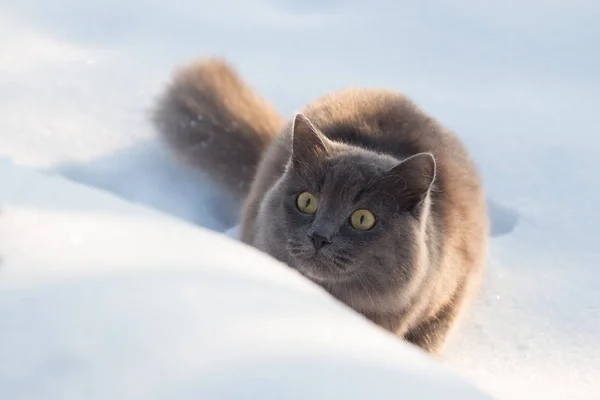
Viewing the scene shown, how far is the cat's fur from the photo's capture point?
174 cm

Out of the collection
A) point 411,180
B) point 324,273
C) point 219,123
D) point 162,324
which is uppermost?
point 162,324

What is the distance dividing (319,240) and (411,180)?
276mm

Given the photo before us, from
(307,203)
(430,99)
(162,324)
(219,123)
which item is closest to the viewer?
(162,324)

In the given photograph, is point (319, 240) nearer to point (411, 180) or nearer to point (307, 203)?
point (307, 203)

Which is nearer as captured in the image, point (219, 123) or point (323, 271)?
point (323, 271)

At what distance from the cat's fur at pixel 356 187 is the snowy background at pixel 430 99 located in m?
0.15

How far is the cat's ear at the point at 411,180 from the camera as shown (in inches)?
67.7

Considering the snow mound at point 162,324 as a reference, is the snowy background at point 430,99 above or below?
below

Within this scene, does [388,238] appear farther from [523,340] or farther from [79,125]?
[79,125]

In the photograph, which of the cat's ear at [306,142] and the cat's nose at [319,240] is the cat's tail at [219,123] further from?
the cat's nose at [319,240]

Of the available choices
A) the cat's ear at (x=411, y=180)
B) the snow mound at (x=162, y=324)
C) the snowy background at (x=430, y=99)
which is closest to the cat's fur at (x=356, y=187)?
the cat's ear at (x=411, y=180)

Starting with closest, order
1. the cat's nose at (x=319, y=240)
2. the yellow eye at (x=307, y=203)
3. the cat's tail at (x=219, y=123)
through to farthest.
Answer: the cat's nose at (x=319, y=240)
the yellow eye at (x=307, y=203)
the cat's tail at (x=219, y=123)

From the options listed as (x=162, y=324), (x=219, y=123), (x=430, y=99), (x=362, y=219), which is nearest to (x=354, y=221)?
(x=362, y=219)

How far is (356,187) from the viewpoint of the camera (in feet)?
5.74
